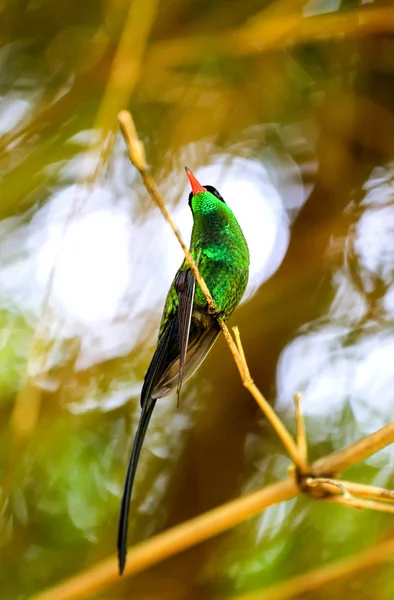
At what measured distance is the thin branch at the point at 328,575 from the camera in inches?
42.9

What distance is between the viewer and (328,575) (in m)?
1.11

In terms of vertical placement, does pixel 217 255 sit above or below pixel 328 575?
above

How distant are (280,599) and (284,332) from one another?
511 millimetres

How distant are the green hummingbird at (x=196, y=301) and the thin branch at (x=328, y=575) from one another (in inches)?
26.4

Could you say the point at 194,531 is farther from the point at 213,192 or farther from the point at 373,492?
the point at 213,192

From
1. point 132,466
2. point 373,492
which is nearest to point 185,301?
point 132,466

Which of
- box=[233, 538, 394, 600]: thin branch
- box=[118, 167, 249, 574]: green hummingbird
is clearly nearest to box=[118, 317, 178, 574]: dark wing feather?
box=[118, 167, 249, 574]: green hummingbird

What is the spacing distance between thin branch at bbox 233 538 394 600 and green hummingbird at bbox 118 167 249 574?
2.20 feet

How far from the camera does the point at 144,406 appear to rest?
0.52 meters

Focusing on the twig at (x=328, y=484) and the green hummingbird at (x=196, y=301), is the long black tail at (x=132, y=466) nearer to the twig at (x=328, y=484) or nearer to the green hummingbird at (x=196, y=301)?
the green hummingbird at (x=196, y=301)

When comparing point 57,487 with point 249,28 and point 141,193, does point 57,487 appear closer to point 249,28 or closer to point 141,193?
point 141,193

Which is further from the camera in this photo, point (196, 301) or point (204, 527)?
point (204, 527)

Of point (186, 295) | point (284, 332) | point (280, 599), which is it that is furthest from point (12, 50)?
point (280, 599)

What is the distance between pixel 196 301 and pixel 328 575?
0.73m
